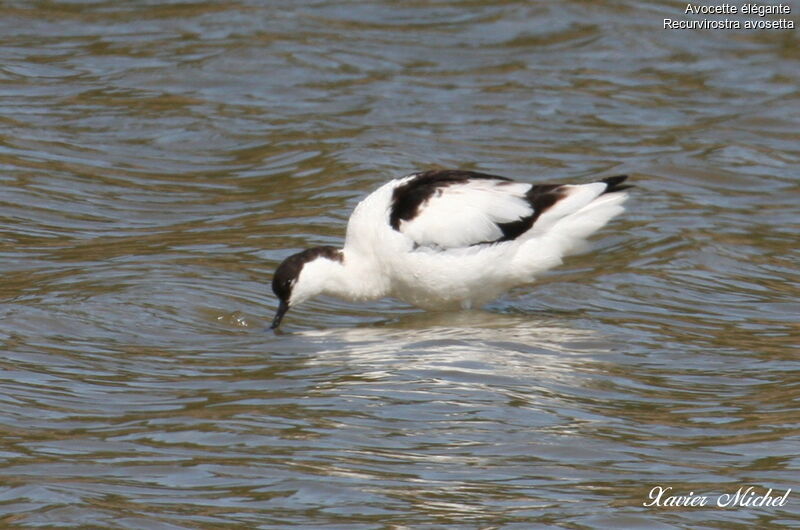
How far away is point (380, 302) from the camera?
444 inches

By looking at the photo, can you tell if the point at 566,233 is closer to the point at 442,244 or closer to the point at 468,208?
the point at 468,208

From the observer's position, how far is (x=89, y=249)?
11383mm

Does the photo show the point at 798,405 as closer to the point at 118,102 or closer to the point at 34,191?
the point at 34,191

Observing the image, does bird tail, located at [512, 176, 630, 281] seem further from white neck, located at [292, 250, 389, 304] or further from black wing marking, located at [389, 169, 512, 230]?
white neck, located at [292, 250, 389, 304]

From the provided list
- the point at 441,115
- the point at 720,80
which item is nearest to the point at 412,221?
the point at 441,115

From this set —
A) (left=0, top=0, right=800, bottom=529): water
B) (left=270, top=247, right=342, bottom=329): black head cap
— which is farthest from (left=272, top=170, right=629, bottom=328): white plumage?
(left=0, top=0, right=800, bottom=529): water

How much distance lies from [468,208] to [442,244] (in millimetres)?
316

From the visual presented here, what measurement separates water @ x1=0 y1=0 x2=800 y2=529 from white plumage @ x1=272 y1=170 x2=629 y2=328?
309 millimetres

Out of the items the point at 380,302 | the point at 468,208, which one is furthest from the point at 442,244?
the point at 380,302

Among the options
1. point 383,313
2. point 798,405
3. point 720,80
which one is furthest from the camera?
point 720,80

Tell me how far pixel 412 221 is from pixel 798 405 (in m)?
2.96

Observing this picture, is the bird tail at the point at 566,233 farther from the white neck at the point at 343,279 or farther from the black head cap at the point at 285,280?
the black head cap at the point at 285,280

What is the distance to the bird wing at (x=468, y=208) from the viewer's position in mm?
10039

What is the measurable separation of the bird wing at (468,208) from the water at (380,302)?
626 mm
